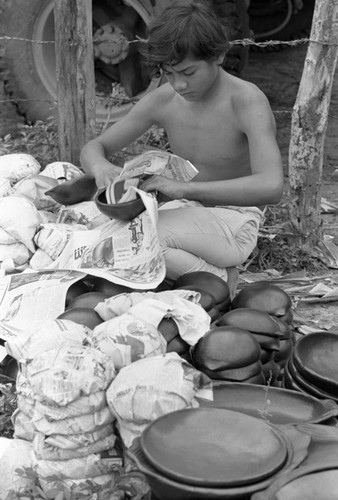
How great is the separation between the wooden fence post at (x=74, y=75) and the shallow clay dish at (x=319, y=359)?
2.33 m

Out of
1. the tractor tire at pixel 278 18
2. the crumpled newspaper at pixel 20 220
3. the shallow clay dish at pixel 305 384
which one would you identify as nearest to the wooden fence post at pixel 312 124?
the crumpled newspaper at pixel 20 220

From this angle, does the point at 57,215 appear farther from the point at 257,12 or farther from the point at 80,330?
the point at 257,12

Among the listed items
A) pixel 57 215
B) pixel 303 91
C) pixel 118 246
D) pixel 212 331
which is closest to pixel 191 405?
pixel 212 331

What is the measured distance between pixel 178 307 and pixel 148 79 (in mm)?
→ 3677

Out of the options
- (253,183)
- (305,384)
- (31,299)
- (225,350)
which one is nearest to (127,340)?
(225,350)

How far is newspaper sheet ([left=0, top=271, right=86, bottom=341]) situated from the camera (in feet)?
11.0

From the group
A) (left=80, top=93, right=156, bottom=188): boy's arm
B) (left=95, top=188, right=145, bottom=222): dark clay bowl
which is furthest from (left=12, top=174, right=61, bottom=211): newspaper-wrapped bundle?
(left=95, top=188, right=145, bottom=222): dark clay bowl

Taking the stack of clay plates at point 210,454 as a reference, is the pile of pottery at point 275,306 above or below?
below

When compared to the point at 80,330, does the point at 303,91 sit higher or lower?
higher

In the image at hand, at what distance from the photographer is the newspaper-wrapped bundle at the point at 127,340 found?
2.66 m

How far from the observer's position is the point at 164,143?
5750mm

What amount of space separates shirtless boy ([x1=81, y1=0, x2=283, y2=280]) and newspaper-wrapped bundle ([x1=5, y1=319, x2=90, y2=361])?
944mm

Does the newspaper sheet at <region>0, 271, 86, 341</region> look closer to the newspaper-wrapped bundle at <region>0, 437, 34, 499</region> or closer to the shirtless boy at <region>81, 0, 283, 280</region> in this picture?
the shirtless boy at <region>81, 0, 283, 280</region>

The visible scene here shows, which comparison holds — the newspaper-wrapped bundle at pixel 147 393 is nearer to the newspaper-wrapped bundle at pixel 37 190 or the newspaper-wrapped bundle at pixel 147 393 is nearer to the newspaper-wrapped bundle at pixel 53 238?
the newspaper-wrapped bundle at pixel 53 238
